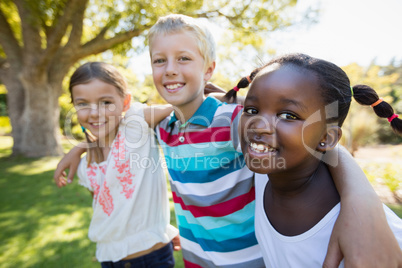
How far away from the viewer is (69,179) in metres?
1.97

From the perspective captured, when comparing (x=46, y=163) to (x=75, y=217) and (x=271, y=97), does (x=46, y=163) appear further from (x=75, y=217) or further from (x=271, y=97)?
(x=271, y=97)

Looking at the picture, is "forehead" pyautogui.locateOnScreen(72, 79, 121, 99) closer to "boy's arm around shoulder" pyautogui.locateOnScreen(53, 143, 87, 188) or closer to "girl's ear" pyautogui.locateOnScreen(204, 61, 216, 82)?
"boy's arm around shoulder" pyautogui.locateOnScreen(53, 143, 87, 188)

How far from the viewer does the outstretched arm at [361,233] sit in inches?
33.6

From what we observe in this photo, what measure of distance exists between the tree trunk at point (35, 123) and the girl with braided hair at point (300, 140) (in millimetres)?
8716

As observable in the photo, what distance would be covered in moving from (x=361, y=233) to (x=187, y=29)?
1.45 m

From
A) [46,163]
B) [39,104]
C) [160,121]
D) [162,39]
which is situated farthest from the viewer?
[39,104]

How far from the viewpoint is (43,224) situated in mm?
3664

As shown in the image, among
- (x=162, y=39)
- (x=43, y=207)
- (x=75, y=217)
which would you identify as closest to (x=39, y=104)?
(x=43, y=207)

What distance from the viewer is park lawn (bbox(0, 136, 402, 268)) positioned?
2879mm

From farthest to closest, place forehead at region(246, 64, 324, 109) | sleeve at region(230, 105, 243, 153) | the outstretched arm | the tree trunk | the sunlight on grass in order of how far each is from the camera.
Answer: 1. the tree trunk
2. the sunlight on grass
3. sleeve at region(230, 105, 243, 153)
4. forehead at region(246, 64, 324, 109)
5. the outstretched arm

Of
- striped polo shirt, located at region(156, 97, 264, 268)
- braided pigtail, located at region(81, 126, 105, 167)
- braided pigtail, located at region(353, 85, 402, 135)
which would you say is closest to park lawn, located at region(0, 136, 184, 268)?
braided pigtail, located at region(81, 126, 105, 167)

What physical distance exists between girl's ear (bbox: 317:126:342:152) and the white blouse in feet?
4.08

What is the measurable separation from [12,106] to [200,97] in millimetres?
9022

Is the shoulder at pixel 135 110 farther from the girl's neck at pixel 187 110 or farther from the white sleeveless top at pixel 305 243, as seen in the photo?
the white sleeveless top at pixel 305 243
